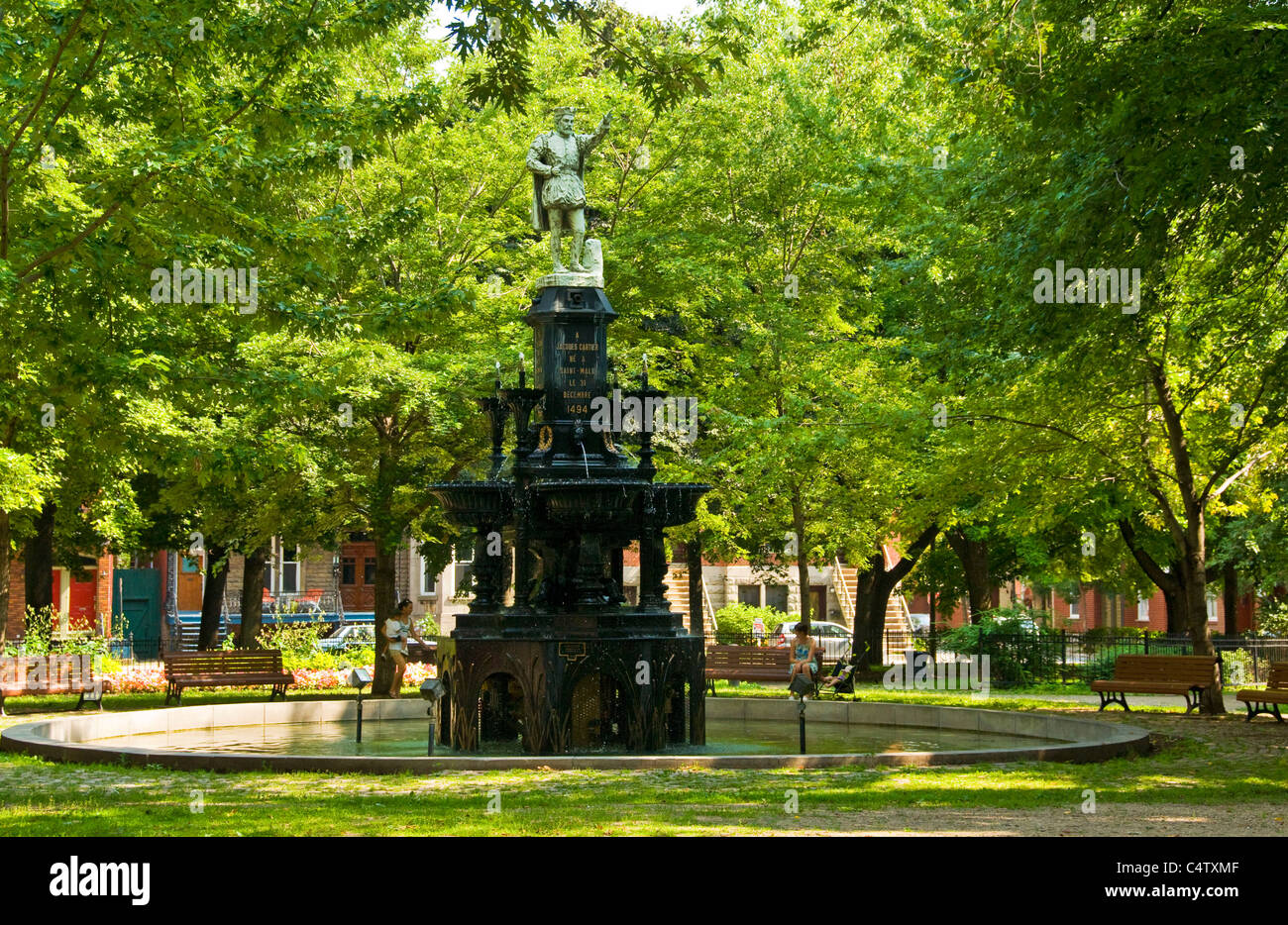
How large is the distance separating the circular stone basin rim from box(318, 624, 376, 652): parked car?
16.8 m

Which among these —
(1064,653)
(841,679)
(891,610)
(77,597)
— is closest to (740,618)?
(891,610)

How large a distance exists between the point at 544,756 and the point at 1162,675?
10.9 m

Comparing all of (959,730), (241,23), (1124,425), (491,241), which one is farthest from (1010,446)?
(241,23)

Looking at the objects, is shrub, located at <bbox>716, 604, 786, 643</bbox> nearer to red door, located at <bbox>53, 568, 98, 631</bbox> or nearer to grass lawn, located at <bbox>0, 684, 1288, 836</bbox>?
red door, located at <bbox>53, 568, 98, 631</bbox>

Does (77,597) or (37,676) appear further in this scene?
(77,597)

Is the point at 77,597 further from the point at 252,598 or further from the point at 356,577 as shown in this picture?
the point at 252,598

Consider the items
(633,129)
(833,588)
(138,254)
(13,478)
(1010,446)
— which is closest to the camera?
(138,254)

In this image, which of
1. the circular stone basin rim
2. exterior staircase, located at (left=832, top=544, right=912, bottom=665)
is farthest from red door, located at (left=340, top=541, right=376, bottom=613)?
the circular stone basin rim

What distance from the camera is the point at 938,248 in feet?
76.8

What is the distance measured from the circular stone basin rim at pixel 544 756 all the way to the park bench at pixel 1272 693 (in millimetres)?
3577

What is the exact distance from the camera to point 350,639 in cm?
3941

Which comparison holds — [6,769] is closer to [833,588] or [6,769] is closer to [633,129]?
[633,129]

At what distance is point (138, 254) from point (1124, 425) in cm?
1504

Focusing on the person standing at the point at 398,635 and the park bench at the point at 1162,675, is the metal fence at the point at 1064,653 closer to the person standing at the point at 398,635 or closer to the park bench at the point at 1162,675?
the park bench at the point at 1162,675
